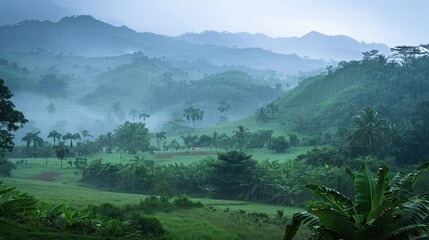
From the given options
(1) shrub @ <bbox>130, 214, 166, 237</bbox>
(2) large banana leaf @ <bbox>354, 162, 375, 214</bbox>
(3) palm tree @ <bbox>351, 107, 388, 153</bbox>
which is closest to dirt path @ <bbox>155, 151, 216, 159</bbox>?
(3) palm tree @ <bbox>351, 107, 388, 153</bbox>

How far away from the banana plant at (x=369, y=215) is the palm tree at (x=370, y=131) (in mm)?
62127

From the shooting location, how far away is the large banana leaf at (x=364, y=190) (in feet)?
38.7

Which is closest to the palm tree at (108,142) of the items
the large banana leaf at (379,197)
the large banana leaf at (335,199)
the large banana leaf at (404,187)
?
the large banana leaf at (335,199)

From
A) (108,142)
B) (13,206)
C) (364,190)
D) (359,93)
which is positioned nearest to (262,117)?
(359,93)

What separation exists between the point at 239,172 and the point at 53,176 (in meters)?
34.7

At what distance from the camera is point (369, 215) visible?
11320mm

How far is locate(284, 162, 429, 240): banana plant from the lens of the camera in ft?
36.0

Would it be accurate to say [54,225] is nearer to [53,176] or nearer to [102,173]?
[102,173]

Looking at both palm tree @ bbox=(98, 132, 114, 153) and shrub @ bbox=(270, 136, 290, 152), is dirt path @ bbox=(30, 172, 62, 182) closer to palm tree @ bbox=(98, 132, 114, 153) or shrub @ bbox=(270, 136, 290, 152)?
palm tree @ bbox=(98, 132, 114, 153)

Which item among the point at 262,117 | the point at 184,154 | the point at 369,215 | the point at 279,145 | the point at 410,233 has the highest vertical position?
the point at 262,117

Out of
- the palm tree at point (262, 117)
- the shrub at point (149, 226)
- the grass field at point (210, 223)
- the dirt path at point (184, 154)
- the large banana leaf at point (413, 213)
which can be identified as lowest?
the grass field at point (210, 223)

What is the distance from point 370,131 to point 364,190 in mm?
63784

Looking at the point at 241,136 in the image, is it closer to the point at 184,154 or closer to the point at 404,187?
the point at 184,154

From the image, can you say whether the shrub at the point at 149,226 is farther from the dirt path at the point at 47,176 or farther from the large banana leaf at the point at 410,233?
the dirt path at the point at 47,176
